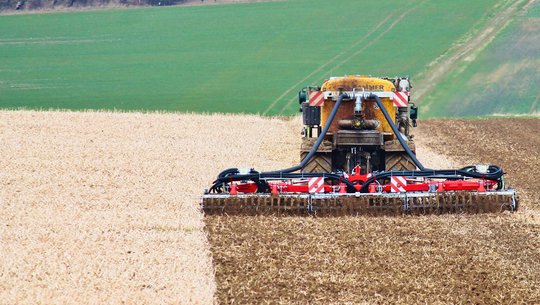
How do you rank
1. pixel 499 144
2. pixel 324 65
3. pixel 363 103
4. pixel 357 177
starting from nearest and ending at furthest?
pixel 357 177 < pixel 363 103 < pixel 499 144 < pixel 324 65

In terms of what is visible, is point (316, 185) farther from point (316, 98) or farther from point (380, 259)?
point (380, 259)

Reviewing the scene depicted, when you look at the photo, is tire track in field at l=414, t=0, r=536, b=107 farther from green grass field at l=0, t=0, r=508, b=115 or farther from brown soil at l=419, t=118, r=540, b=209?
brown soil at l=419, t=118, r=540, b=209

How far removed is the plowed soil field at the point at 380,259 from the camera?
11.8 m

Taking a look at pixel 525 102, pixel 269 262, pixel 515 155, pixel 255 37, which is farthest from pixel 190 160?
pixel 255 37

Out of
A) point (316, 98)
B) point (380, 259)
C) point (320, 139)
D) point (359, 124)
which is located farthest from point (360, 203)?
point (380, 259)

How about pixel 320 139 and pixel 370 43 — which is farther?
pixel 370 43

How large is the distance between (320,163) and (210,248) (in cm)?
504

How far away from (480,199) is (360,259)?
13.9 ft

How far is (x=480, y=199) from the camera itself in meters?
17.0

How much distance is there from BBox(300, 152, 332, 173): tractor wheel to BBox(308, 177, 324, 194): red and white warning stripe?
59.3 inches

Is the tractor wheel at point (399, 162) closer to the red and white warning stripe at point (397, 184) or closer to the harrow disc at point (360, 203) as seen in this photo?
the red and white warning stripe at point (397, 184)

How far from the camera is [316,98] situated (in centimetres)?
1956

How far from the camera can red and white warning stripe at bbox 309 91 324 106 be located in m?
19.5

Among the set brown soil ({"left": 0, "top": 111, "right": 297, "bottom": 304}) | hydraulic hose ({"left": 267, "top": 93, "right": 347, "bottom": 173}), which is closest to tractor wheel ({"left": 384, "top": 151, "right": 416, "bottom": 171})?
hydraulic hose ({"left": 267, "top": 93, "right": 347, "bottom": 173})
